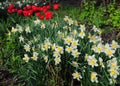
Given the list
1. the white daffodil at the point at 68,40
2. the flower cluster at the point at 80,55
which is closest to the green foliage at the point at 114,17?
the flower cluster at the point at 80,55

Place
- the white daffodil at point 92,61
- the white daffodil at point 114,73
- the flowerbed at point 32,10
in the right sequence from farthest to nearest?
the flowerbed at point 32,10 → the white daffodil at point 92,61 → the white daffodil at point 114,73

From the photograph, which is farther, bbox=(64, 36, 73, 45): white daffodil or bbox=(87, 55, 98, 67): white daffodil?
bbox=(64, 36, 73, 45): white daffodil

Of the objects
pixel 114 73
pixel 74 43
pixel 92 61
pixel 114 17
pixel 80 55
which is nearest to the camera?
pixel 114 73

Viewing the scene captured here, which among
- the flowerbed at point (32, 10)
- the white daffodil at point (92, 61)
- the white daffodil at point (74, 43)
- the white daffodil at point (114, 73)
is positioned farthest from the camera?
the flowerbed at point (32, 10)

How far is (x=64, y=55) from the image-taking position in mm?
4129

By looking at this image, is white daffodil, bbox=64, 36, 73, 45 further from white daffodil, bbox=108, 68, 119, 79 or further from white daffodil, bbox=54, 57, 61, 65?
white daffodil, bbox=108, 68, 119, 79

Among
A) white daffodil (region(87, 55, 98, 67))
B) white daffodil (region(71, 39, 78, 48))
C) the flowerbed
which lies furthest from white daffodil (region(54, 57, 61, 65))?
the flowerbed

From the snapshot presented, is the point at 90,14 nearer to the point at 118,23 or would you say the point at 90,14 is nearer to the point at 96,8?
the point at 96,8

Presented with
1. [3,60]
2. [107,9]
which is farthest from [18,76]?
[107,9]

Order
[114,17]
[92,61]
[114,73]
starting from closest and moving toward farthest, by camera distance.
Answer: [114,73] < [92,61] < [114,17]

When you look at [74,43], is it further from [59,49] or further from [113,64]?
[113,64]

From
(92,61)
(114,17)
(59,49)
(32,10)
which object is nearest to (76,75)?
(92,61)

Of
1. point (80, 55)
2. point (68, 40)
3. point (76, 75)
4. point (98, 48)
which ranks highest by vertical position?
point (68, 40)

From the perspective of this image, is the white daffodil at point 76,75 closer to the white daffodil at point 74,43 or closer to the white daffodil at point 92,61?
the white daffodil at point 92,61
